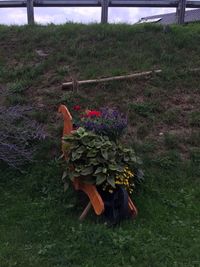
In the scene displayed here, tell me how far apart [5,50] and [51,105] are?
7.60 feet

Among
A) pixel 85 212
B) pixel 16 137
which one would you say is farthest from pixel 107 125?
pixel 16 137

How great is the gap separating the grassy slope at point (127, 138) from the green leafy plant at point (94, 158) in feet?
1.51

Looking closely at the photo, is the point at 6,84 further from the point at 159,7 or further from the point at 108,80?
the point at 159,7

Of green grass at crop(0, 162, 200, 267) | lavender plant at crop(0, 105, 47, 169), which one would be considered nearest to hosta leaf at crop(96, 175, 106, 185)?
green grass at crop(0, 162, 200, 267)

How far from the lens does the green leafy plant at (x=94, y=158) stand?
540 cm

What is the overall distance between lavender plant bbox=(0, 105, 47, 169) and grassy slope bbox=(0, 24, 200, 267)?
0.19 m

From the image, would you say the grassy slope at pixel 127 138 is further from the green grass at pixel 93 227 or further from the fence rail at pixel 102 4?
the fence rail at pixel 102 4

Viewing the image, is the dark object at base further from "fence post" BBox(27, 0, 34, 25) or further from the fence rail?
"fence post" BBox(27, 0, 34, 25)

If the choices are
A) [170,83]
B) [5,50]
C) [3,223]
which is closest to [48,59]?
[5,50]

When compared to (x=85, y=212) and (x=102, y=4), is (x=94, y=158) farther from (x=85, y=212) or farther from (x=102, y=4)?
(x=102, y=4)

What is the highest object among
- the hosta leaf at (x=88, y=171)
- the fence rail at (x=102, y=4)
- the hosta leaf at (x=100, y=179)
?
the fence rail at (x=102, y=4)

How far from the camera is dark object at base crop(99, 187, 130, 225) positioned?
5320mm

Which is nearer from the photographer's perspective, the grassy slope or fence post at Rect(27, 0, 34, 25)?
the grassy slope

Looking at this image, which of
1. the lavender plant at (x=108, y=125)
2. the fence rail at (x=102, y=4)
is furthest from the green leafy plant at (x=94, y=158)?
the fence rail at (x=102, y=4)
